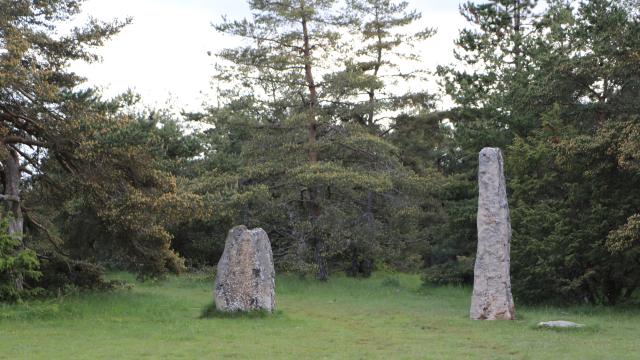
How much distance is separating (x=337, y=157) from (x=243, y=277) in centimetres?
1471

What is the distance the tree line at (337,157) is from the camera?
18219mm

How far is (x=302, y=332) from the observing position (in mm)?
14602

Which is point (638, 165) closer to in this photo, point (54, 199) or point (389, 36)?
point (54, 199)

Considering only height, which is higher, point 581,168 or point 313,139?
point 313,139

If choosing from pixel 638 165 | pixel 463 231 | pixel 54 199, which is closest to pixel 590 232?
pixel 638 165

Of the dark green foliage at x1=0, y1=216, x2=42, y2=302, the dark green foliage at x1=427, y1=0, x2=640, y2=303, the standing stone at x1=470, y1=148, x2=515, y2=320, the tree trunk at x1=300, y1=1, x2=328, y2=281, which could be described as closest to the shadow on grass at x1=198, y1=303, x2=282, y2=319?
the dark green foliage at x1=0, y1=216, x2=42, y2=302

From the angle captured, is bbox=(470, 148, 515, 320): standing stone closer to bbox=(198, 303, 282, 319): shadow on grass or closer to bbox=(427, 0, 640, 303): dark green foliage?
bbox=(427, 0, 640, 303): dark green foliage

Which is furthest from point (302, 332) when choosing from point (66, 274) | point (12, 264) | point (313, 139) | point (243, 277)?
point (313, 139)

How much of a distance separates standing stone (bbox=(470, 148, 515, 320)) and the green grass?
1.69 feet

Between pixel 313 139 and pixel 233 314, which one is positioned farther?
pixel 313 139

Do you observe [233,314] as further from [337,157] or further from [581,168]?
[337,157]

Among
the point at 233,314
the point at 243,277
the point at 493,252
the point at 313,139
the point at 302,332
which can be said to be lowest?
the point at 302,332

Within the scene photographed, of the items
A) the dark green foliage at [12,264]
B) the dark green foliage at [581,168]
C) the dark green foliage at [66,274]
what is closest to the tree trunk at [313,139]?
the dark green foliage at [581,168]

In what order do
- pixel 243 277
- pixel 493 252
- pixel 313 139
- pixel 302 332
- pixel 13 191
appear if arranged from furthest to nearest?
pixel 313 139 < pixel 13 191 < pixel 243 277 < pixel 493 252 < pixel 302 332
